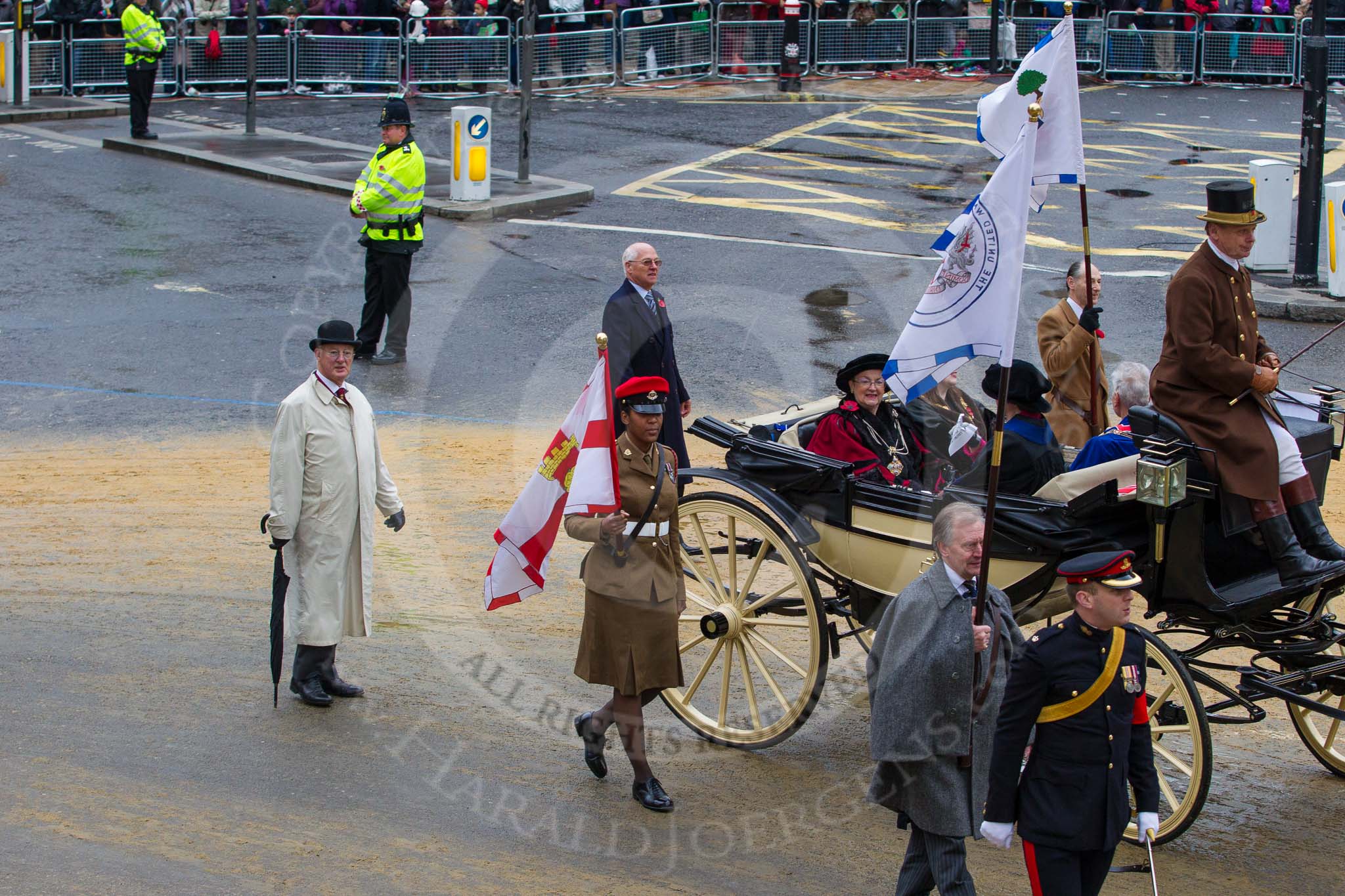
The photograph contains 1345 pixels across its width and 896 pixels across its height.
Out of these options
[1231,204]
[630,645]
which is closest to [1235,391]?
[1231,204]

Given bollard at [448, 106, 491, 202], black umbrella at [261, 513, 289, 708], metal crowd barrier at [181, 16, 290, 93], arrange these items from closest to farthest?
black umbrella at [261, 513, 289, 708] → bollard at [448, 106, 491, 202] → metal crowd barrier at [181, 16, 290, 93]

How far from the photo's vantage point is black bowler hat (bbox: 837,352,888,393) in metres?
7.17

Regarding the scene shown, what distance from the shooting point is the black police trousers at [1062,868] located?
4992 millimetres

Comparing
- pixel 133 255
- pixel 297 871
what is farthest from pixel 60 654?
pixel 133 255

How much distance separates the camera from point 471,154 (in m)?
17.5

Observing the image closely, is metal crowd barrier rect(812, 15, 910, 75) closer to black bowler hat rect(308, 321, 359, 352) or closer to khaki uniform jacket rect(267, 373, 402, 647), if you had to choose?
black bowler hat rect(308, 321, 359, 352)

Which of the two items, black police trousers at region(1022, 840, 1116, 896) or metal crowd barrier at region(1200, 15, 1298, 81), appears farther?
metal crowd barrier at region(1200, 15, 1298, 81)

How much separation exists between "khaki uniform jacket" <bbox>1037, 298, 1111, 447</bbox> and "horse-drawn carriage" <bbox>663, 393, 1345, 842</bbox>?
1.40m

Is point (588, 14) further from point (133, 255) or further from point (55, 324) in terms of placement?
point (55, 324)

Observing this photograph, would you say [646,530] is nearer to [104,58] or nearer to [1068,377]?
[1068,377]

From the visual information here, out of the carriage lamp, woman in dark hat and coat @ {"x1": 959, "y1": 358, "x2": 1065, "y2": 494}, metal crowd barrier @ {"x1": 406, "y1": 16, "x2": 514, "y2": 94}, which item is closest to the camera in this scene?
the carriage lamp

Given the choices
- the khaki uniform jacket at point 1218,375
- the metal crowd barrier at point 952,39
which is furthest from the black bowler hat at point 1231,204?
the metal crowd barrier at point 952,39

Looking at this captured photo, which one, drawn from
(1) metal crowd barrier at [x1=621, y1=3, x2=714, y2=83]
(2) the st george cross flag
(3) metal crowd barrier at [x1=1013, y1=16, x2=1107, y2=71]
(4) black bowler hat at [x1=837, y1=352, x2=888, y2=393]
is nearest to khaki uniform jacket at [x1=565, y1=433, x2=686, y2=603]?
(4) black bowler hat at [x1=837, y1=352, x2=888, y2=393]

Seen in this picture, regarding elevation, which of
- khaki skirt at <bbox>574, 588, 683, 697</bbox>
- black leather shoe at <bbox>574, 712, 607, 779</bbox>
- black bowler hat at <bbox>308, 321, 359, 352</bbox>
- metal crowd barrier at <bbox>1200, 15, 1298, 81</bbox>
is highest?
metal crowd barrier at <bbox>1200, 15, 1298, 81</bbox>
